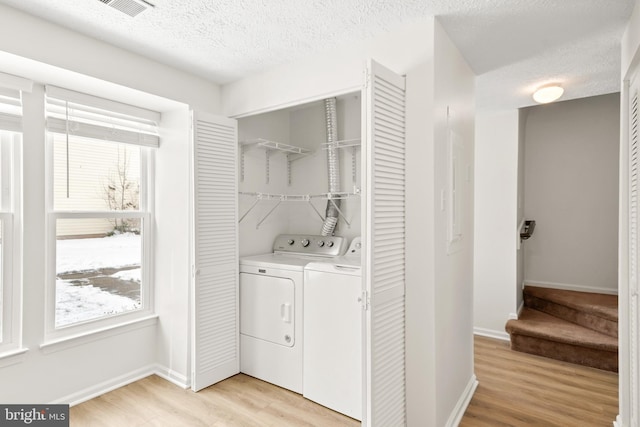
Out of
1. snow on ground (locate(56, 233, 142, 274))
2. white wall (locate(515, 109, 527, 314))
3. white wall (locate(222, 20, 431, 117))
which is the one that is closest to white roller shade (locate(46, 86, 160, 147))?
white wall (locate(222, 20, 431, 117))

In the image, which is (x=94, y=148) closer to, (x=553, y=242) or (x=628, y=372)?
(x=628, y=372)

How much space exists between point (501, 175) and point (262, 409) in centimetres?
322

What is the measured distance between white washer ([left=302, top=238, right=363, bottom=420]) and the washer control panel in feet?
1.29

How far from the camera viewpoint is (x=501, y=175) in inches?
149

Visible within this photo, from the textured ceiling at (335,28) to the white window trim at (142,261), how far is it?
928 millimetres

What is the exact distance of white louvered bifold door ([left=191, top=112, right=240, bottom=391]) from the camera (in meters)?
2.62

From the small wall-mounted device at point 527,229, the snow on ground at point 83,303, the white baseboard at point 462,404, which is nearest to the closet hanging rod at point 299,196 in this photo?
the snow on ground at point 83,303

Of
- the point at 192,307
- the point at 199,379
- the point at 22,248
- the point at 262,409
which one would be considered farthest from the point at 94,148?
the point at 262,409

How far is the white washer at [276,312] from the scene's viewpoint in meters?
2.62

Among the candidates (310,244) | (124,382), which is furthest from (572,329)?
(124,382)

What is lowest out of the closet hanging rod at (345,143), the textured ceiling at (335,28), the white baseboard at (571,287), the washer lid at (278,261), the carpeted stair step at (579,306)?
the carpeted stair step at (579,306)

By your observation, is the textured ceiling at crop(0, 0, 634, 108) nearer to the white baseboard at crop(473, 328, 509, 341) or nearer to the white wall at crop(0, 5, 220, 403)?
the white wall at crop(0, 5, 220, 403)

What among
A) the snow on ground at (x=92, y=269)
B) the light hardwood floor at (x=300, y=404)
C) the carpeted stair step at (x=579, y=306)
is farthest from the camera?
the carpeted stair step at (x=579, y=306)

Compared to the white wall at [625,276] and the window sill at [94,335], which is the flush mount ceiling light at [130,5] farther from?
the white wall at [625,276]
